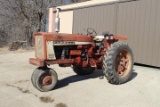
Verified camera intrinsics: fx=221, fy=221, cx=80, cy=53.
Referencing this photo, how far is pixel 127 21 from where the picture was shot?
8.87 metres

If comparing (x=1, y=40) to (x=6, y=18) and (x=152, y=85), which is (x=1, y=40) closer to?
(x=6, y=18)

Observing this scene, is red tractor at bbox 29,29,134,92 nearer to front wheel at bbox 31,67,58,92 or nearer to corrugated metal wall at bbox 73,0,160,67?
front wheel at bbox 31,67,58,92

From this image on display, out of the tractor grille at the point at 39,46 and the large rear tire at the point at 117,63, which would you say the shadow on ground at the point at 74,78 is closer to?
the large rear tire at the point at 117,63

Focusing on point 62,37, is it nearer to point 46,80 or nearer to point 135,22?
point 46,80

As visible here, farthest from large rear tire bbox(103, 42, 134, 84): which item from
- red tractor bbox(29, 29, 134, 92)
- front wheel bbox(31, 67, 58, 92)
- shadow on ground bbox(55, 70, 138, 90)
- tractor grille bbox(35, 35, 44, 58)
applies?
tractor grille bbox(35, 35, 44, 58)

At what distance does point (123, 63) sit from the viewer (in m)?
6.20

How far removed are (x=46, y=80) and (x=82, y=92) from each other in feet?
2.91

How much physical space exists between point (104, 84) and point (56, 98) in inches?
63.1

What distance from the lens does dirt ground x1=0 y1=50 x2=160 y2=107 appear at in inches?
177

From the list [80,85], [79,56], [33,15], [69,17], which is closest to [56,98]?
[80,85]

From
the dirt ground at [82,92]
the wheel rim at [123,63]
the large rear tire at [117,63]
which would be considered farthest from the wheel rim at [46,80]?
the wheel rim at [123,63]

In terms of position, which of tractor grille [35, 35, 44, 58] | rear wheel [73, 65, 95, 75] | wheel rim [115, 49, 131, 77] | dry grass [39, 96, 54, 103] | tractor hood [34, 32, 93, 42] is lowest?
dry grass [39, 96, 54, 103]

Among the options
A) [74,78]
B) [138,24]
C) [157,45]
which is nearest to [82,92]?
[74,78]

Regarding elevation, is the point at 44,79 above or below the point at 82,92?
above
